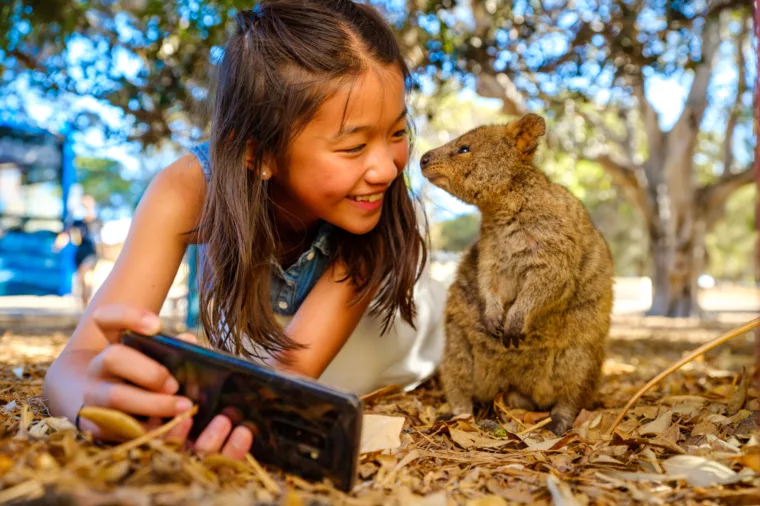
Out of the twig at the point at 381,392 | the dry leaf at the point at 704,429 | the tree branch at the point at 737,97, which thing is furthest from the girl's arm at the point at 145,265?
the tree branch at the point at 737,97

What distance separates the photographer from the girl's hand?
1.31 m

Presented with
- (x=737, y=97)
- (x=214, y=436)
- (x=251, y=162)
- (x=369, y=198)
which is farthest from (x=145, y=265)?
(x=737, y=97)

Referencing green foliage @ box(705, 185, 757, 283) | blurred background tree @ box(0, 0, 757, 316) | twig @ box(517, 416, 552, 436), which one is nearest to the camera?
twig @ box(517, 416, 552, 436)

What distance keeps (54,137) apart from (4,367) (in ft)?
22.9

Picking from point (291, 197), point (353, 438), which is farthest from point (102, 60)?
point (353, 438)

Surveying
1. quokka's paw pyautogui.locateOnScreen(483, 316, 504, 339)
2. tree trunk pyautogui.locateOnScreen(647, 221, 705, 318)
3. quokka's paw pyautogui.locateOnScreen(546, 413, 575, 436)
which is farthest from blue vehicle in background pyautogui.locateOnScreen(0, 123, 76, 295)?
tree trunk pyautogui.locateOnScreen(647, 221, 705, 318)

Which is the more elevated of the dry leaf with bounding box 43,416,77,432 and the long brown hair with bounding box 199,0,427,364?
the long brown hair with bounding box 199,0,427,364

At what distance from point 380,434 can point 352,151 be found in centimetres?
88

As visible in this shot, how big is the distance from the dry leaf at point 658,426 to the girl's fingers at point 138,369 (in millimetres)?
1326

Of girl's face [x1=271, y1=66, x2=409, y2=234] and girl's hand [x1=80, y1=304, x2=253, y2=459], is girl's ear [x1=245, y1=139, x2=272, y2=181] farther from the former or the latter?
girl's hand [x1=80, y1=304, x2=253, y2=459]

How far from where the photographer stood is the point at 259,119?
6.94ft

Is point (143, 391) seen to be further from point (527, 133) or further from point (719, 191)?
point (719, 191)

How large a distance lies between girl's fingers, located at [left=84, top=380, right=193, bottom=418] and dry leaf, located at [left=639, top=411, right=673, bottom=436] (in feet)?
4.26

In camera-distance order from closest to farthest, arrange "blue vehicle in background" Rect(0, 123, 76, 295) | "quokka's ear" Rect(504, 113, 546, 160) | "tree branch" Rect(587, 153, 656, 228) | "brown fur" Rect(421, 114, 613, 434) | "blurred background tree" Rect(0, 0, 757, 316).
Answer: "brown fur" Rect(421, 114, 613, 434) < "quokka's ear" Rect(504, 113, 546, 160) < "blurred background tree" Rect(0, 0, 757, 316) < "blue vehicle in background" Rect(0, 123, 76, 295) < "tree branch" Rect(587, 153, 656, 228)
